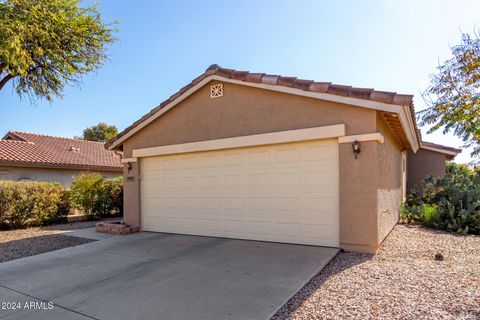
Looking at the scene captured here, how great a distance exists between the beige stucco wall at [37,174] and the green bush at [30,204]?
175 inches

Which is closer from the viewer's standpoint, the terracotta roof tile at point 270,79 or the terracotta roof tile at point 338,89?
the terracotta roof tile at point 338,89

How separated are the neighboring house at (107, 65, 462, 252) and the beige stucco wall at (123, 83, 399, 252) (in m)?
0.02

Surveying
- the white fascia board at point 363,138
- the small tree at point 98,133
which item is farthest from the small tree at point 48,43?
the small tree at point 98,133

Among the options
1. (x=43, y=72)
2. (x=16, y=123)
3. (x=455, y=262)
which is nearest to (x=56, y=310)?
(x=455, y=262)

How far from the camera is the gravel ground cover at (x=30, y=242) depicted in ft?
24.7

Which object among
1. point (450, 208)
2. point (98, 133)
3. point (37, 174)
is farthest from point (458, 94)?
point (98, 133)

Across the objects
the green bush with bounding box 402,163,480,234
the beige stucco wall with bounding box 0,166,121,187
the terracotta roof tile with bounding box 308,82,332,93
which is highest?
the terracotta roof tile with bounding box 308,82,332,93

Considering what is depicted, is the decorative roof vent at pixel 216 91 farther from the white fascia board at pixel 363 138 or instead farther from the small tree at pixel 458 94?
the small tree at pixel 458 94

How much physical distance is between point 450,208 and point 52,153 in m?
21.1

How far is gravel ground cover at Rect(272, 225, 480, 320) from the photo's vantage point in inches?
143

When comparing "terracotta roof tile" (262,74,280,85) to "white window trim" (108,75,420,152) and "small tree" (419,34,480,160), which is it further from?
"small tree" (419,34,480,160)

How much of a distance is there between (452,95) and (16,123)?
2967 centimetres

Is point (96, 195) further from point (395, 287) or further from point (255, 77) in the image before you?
point (395, 287)

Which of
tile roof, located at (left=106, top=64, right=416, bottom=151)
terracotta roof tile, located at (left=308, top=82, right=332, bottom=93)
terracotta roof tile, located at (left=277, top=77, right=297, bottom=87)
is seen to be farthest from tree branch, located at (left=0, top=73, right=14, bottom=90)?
terracotta roof tile, located at (left=308, top=82, right=332, bottom=93)
